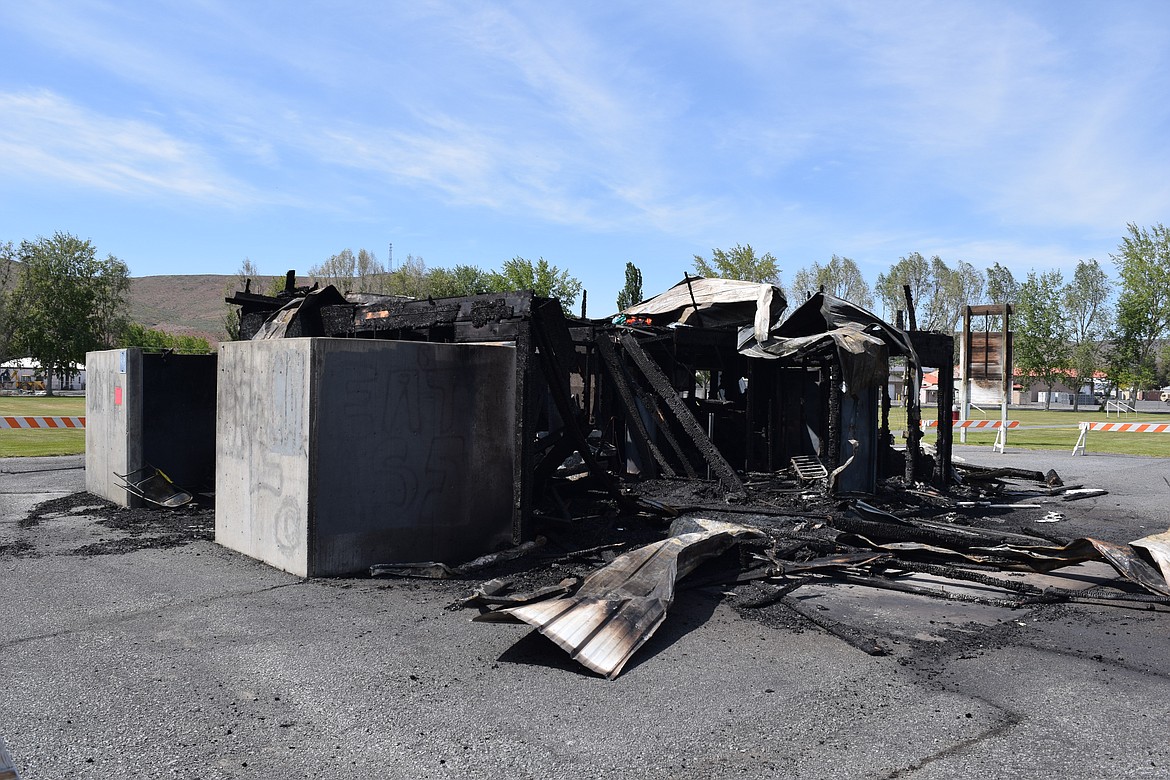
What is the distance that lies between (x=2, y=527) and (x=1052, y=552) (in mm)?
10877

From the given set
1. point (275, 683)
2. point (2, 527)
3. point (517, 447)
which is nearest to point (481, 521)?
point (517, 447)

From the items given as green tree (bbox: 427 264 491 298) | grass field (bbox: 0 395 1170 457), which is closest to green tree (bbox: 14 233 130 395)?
green tree (bbox: 427 264 491 298)

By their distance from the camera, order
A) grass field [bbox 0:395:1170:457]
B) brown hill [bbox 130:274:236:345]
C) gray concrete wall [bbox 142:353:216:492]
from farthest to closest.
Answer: brown hill [bbox 130:274:236:345]
grass field [bbox 0:395:1170:457]
gray concrete wall [bbox 142:353:216:492]

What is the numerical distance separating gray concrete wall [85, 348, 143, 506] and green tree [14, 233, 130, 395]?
66.3 metres

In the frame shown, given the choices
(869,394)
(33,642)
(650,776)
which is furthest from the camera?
(869,394)

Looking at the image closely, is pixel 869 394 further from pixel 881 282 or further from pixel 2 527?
pixel 881 282

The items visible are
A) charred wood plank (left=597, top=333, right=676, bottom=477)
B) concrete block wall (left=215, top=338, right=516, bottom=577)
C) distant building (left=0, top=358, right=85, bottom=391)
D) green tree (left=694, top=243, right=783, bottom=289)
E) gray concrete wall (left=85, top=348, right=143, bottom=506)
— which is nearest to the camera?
concrete block wall (left=215, top=338, right=516, bottom=577)

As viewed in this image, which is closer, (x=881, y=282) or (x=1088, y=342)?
(x=1088, y=342)

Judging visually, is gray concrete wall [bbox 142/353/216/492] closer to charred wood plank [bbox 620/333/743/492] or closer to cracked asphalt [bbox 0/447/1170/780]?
cracked asphalt [bbox 0/447/1170/780]

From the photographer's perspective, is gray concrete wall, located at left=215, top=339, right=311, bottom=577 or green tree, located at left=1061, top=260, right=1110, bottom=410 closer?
gray concrete wall, located at left=215, top=339, right=311, bottom=577

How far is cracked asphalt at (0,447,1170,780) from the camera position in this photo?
352cm

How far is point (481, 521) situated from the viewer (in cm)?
779

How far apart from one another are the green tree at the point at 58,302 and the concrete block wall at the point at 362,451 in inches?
2819

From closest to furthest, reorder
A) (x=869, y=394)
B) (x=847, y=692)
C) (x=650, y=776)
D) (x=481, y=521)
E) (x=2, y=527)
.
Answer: (x=650, y=776) < (x=847, y=692) < (x=481, y=521) < (x=2, y=527) < (x=869, y=394)
